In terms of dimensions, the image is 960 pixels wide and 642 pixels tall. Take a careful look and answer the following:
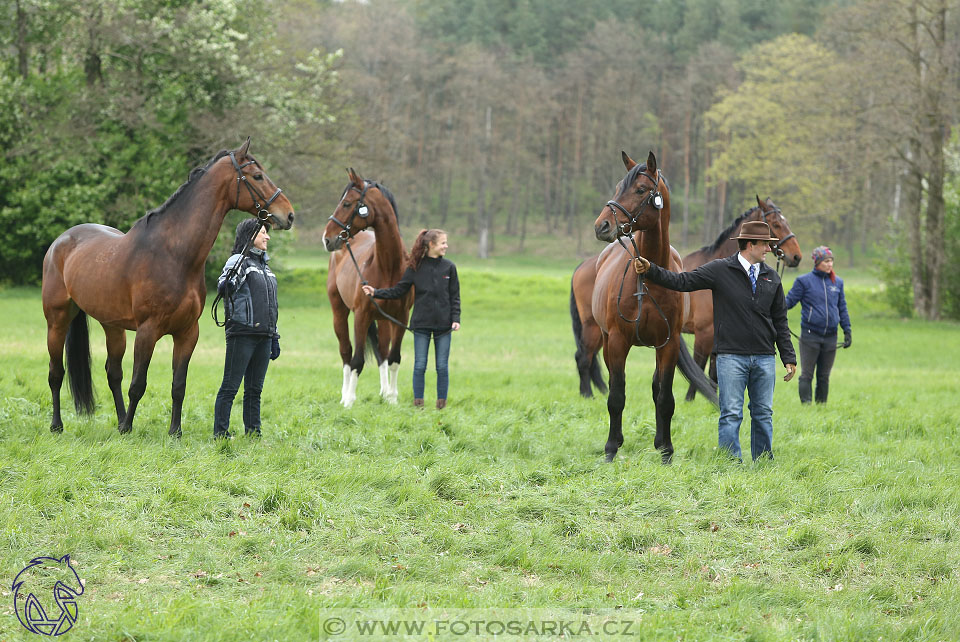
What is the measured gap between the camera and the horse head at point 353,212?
10414mm

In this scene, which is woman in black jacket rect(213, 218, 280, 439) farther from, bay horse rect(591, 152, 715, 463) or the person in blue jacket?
the person in blue jacket

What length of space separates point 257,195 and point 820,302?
7.46 meters

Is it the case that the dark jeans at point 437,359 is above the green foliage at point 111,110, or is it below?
below

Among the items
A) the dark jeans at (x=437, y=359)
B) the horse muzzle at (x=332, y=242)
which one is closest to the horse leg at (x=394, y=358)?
the dark jeans at (x=437, y=359)

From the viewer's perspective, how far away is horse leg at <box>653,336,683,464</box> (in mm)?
7773

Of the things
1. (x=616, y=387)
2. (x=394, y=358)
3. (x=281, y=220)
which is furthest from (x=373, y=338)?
(x=616, y=387)

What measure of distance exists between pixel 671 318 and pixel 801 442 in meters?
2.01

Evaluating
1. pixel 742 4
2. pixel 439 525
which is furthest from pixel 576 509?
pixel 742 4

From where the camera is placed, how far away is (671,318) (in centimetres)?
772

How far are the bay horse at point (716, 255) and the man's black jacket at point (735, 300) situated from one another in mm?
3726

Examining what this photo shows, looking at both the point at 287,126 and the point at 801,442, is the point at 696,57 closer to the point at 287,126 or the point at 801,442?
the point at 287,126

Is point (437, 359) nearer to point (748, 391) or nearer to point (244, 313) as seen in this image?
point (244, 313)

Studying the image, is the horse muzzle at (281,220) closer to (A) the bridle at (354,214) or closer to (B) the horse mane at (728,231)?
(A) the bridle at (354,214)

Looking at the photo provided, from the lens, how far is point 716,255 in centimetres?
1119
